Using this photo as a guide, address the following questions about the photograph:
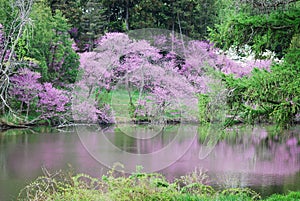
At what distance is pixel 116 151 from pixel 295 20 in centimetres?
839

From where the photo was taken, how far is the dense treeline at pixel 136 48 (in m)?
4.95

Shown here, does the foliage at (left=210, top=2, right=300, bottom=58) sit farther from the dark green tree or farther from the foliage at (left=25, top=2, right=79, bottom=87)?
the dark green tree

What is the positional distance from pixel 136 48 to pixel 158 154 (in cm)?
544

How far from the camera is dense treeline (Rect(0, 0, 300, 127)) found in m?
4.95

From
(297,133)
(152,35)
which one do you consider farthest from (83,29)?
(297,133)

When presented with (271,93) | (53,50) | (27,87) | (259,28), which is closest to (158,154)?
(259,28)

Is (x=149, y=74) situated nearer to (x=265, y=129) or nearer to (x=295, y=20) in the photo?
(x=265, y=129)

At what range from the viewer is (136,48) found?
16.3 m

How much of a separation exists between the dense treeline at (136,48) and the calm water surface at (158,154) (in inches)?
43.0

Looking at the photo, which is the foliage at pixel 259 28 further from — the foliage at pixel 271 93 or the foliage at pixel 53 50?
the foliage at pixel 53 50

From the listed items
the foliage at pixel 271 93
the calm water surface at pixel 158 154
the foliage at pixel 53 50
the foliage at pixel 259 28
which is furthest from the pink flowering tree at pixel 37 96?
the foliage at pixel 271 93

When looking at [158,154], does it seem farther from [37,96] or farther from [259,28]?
[37,96]

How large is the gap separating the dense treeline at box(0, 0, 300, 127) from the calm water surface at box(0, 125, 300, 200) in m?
1.09

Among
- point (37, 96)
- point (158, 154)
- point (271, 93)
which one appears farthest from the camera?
point (37, 96)
